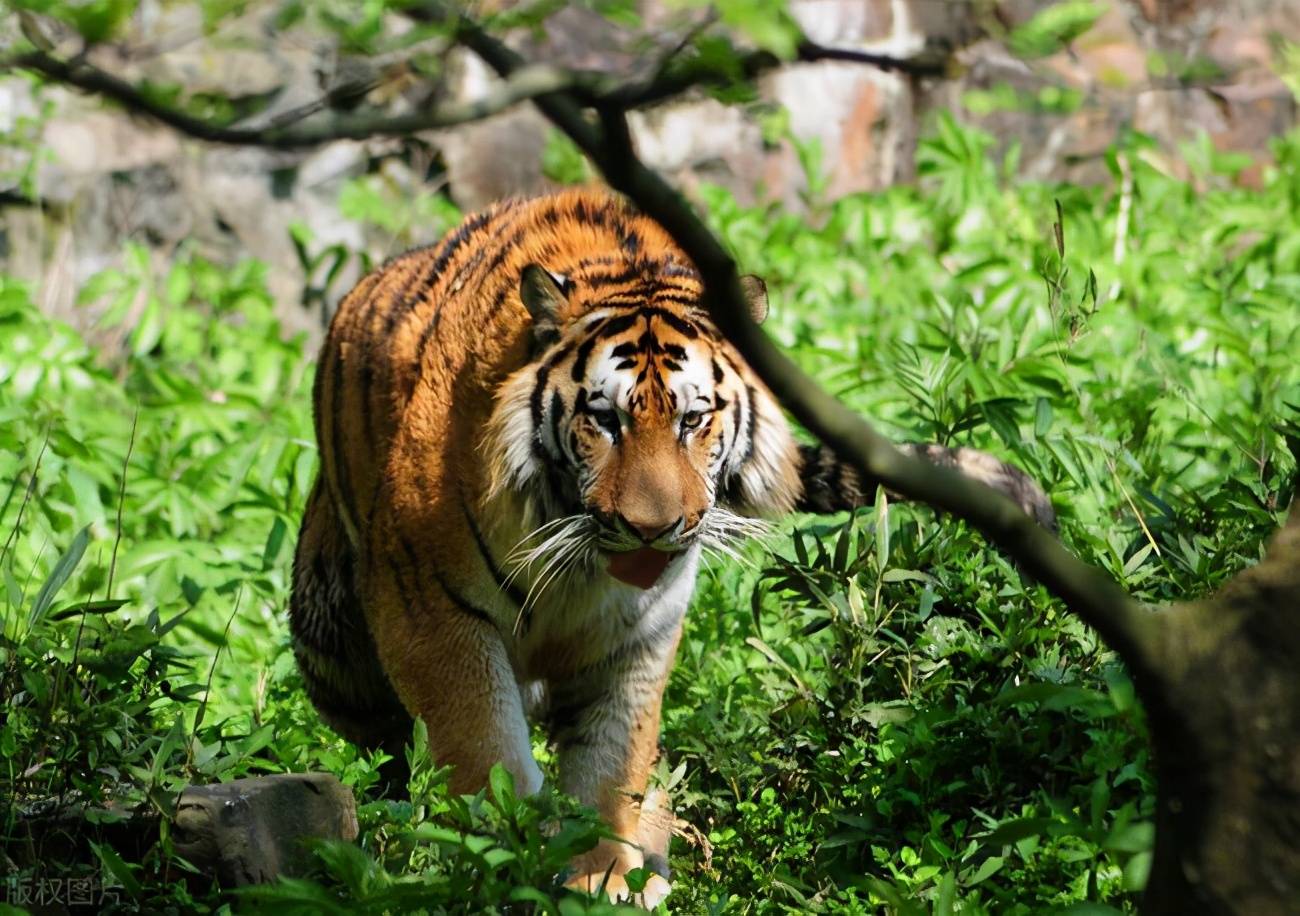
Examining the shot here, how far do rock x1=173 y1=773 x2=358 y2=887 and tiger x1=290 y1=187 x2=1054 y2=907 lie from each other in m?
0.75

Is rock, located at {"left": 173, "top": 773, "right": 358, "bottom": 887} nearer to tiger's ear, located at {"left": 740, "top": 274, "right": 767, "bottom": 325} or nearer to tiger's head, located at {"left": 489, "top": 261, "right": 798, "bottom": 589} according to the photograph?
tiger's head, located at {"left": 489, "top": 261, "right": 798, "bottom": 589}

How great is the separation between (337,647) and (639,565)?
1.21 meters

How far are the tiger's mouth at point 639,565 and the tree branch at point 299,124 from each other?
1.80 m

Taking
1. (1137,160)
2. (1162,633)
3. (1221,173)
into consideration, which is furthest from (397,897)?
(1221,173)

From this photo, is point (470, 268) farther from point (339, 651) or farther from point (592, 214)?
point (339, 651)

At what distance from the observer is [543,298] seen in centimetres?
354

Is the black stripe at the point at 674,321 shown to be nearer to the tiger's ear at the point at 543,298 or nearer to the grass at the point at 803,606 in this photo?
the tiger's ear at the point at 543,298

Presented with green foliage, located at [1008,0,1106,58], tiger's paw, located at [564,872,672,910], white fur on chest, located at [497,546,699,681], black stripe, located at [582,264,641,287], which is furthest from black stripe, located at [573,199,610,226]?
green foliage, located at [1008,0,1106,58]

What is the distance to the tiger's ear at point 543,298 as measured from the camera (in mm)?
3523

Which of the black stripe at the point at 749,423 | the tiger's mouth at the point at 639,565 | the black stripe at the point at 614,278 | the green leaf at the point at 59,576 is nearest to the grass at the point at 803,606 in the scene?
the green leaf at the point at 59,576

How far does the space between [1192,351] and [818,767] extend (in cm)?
326

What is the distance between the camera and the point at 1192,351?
605cm

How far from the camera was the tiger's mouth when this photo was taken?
344 centimetres

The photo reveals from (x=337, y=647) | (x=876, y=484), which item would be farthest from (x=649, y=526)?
(x=337, y=647)
